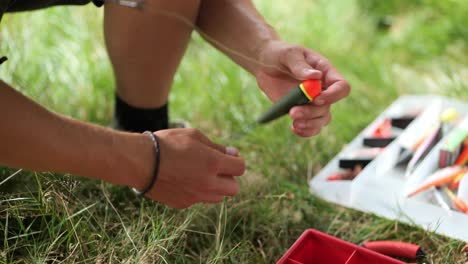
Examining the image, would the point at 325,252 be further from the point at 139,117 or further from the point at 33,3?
the point at 33,3

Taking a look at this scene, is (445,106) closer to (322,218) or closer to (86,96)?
(322,218)

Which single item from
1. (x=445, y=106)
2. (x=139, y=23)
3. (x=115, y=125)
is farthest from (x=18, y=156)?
(x=445, y=106)

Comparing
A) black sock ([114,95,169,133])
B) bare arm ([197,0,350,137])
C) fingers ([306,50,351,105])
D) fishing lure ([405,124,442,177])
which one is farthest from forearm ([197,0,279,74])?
fishing lure ([405,124,442,177])

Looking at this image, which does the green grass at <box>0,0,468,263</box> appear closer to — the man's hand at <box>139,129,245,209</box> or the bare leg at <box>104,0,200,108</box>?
the man's hand at <box>139,129,245,209</box>

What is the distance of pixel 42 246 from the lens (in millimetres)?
1109

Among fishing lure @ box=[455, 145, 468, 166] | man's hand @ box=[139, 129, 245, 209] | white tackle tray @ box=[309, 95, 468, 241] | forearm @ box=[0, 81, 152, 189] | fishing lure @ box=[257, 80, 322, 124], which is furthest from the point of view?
fishing lure @ box=[455, 145, 468, 166]


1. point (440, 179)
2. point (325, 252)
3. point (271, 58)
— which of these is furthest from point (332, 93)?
point (440, 179)

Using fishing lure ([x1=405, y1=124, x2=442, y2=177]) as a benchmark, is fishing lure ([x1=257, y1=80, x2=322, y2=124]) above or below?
above

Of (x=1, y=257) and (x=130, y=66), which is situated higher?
(x=130, y=66)

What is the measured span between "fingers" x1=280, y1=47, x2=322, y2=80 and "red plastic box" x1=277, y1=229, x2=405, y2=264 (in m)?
0.27

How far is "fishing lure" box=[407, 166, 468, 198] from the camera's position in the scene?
1349mm

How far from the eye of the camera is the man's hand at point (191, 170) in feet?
3.30

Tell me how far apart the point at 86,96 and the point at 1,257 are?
74cm

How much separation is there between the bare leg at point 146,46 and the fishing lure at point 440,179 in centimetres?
58
